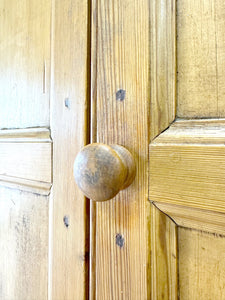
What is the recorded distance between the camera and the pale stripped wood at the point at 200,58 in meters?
0.20

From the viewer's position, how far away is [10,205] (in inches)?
15.9

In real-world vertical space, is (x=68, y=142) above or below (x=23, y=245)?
above

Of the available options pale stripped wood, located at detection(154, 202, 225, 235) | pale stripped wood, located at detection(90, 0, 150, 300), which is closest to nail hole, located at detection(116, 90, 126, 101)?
pale stripped wood, located at detection(90, 0, 150, 300)

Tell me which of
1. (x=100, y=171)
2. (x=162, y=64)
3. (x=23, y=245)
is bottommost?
(x=23, y=245)

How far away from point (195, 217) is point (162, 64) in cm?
15

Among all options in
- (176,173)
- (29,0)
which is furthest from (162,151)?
(29,0)

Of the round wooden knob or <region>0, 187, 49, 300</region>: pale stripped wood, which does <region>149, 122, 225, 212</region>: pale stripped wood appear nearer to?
the round wooden knob

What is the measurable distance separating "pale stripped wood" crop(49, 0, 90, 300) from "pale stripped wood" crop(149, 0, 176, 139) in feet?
0.29

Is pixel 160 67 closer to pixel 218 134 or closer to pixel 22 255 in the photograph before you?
pixel 218 134

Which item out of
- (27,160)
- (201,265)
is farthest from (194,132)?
(27,160)

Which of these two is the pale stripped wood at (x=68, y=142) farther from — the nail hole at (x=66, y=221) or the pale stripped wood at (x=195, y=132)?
the pale stripped wood at (x=195, y=132)

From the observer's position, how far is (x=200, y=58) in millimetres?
211

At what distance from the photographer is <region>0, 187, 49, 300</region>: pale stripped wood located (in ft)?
1.12

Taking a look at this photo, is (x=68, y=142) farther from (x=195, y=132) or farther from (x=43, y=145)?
(x=195, y=132)
